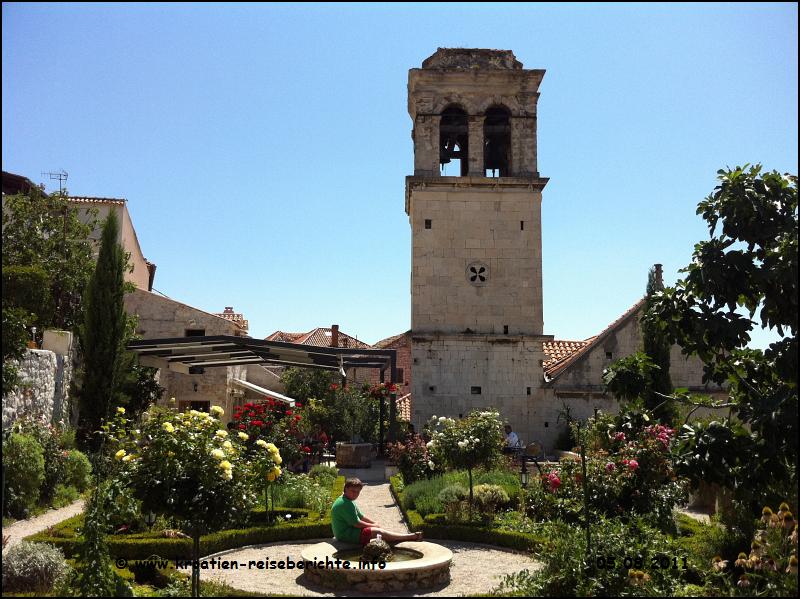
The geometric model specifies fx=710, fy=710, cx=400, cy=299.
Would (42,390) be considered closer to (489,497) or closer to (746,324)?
(489,497)

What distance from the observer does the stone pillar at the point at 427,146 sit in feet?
76.9

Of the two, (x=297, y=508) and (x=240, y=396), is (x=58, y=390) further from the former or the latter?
(x=240, y=396)

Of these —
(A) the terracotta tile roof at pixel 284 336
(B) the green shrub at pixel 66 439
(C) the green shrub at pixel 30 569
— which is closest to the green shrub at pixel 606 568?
(C) the green shrub at pixel 30 569

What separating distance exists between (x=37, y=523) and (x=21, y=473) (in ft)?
3.25

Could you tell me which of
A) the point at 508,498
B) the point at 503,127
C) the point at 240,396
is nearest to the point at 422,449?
the point at 508,498

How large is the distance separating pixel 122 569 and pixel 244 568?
179cm

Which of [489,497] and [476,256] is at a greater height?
[476,256]

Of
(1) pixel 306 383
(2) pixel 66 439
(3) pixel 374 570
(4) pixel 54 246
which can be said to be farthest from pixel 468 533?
(1) pixel 306 383

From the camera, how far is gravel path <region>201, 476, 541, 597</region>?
8.65 m

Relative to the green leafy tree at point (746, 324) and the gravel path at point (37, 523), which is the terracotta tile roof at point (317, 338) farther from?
the green leafy tree at point (746, 324)

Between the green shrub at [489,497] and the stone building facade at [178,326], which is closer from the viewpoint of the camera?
the green shrub at [489,497]

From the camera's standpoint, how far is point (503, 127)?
942 inches

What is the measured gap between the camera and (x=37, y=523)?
1218cm

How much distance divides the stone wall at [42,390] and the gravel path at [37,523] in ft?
6.70
